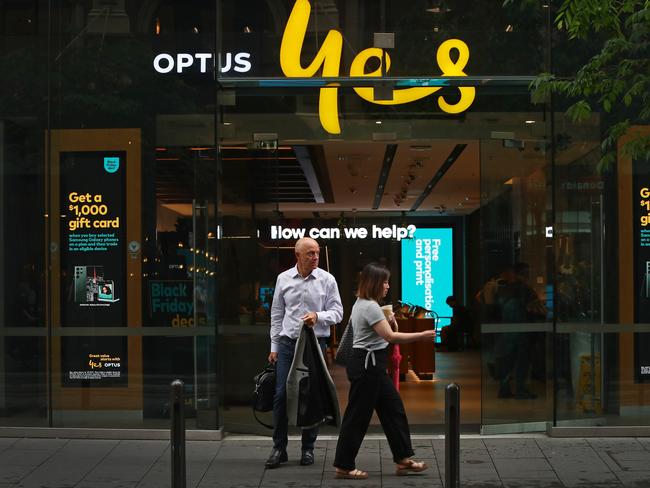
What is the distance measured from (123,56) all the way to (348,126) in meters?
2.32

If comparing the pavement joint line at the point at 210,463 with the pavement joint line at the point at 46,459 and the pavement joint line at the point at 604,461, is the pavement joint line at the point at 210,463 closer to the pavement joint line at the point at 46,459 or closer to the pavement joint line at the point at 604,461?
the pavement joint line at the point at 46,459

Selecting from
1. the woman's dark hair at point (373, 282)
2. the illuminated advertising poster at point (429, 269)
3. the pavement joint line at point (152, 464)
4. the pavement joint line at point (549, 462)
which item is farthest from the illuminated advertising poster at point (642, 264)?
the illuminated advertising poster at point (429, 269)

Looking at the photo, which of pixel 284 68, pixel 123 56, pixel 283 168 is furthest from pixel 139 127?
pixel 283 168

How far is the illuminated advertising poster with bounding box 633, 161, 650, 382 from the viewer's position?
1105 centimetres

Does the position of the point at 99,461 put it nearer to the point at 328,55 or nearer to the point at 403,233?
the point at 328,55

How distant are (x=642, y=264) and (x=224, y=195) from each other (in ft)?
13.6

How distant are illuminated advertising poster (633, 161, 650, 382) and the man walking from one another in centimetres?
333

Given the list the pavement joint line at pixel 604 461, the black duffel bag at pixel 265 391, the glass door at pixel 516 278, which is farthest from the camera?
the glass door at pixel 516 278

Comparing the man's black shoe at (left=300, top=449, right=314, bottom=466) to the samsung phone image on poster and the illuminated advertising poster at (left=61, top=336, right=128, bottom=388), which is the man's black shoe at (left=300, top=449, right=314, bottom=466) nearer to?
the illuminated advertising poster at (left=61, top=336, right=128, bottom=388)

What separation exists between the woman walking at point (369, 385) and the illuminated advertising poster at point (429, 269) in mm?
18340

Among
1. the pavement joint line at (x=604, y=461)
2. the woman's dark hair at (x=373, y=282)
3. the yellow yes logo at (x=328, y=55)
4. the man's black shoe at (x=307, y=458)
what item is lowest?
the pavement joint line at (x=604, y=461)

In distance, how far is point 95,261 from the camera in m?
11.1

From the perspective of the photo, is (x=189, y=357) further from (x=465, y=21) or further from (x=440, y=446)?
(x=465, y=21)

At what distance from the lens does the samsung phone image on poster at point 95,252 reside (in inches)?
438
